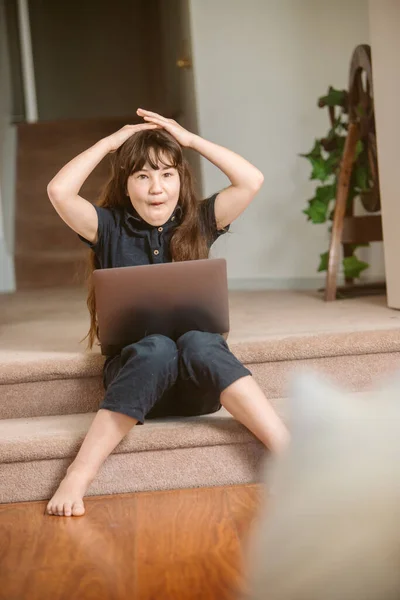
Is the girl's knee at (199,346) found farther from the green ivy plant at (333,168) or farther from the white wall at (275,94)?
the white wall at (275,94)

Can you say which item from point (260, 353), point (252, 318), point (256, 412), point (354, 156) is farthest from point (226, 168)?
point (354, 156)

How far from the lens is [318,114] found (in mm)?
3857

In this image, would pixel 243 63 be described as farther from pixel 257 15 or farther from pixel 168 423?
pixel 168 423

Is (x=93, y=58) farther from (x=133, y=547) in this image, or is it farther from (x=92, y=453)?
(x=133, y=547)

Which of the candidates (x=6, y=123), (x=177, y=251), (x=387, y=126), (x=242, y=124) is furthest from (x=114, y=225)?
(x=6, y=123)

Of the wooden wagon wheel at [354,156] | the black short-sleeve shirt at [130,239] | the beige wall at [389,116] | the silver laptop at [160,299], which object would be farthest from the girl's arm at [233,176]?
the wooden wagon wheel at [354,156]

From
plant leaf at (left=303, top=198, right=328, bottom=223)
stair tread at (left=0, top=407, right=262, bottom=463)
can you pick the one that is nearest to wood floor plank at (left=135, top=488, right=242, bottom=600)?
stair tread at (left=0, top=407, right=262, bottom=463)

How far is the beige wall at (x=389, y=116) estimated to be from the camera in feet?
8.65

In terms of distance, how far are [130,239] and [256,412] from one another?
53cm

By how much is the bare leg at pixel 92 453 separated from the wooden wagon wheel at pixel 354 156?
5.28 feet

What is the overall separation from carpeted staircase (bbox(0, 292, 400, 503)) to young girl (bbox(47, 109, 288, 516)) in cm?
8

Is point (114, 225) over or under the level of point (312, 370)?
over

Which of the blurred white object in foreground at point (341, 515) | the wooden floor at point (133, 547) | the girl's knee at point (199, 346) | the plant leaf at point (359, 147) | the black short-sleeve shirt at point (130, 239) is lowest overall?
the wooden floor at point (133, 547)

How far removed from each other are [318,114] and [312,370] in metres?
2.13
